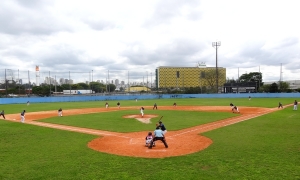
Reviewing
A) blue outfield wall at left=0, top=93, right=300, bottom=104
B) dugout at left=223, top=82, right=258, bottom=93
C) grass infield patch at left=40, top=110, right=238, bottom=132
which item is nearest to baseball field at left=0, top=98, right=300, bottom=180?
grass infield patch at left=40, top=110, right=238, bottom=132

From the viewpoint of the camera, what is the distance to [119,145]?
16.4 metres

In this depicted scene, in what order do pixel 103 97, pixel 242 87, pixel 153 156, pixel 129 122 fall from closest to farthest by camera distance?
1. pixel 153 156
2. pixel 129 122
3. pixel 103 97
4. pixel 242 87

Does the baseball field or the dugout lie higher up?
the dugout

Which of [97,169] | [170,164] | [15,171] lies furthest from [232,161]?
[15,171]

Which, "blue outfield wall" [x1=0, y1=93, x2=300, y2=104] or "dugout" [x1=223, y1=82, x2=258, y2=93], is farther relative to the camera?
"dugout" [x1=223, y1=82, x2=258, y2=93]

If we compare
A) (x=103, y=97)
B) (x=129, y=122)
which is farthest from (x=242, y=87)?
(x=129, y=122)

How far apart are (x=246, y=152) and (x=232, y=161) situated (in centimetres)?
202

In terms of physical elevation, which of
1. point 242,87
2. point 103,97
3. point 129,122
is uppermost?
point 242,87

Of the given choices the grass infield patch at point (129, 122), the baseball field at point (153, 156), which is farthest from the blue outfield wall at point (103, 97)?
the baseball field at point (153, 156)

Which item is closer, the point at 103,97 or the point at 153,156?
the point at 153,156

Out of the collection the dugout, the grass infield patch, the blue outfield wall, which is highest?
the dugout

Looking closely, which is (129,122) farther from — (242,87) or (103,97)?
(242,87)

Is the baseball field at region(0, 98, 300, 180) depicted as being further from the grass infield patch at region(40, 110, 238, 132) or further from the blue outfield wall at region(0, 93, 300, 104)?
the blue outfield wall at region(0, 93, 300, 104)

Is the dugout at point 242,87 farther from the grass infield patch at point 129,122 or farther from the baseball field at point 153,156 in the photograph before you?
the baseball field at point 153,156
